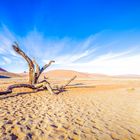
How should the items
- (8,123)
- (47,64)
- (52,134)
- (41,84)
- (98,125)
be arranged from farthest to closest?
1. (47,64)
2. (41,84)
3. (98,125)
4. (8,123)
5. (52,134)

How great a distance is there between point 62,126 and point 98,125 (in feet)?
4.68

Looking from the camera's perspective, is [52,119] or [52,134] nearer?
[52,134]

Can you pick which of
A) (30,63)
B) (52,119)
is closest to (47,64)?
(30,63)

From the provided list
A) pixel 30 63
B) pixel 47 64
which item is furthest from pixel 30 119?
pixel 47 64

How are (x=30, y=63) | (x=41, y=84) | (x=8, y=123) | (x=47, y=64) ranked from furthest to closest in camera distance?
(x=47, y=64), (x=30, y=63), (x=41, y=84), (x=8, y=123)

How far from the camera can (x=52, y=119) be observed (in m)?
6.80

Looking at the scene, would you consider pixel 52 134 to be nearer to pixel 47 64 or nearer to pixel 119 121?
pixel 119 121

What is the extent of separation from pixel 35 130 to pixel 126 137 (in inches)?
118

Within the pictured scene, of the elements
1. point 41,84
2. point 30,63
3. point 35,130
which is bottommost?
point 35,130

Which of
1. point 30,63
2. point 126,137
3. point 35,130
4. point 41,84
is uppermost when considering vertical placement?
point 30,63

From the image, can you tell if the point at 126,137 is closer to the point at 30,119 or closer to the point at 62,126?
the point at 62,126

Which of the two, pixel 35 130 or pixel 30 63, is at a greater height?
pixel 30 63

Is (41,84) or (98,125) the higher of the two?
(41,84)

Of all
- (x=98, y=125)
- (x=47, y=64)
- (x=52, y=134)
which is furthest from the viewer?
(x=47, y=64)
